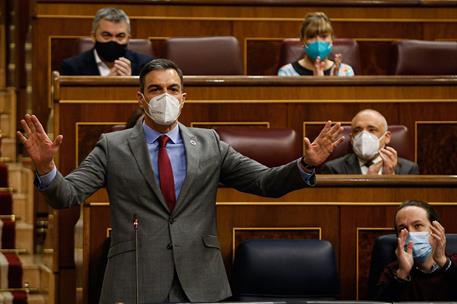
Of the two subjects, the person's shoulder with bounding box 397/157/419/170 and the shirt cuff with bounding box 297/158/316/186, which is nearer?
the shirt cuff with bounding box 297/158/316/186

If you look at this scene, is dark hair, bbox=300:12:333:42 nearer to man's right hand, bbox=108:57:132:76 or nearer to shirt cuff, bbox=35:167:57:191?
man's right hand, bbox=108:57:132:76

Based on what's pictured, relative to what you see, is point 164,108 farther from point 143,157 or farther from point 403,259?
point 403,259

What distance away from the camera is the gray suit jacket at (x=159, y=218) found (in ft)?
6.11

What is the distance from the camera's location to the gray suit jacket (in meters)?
1.86

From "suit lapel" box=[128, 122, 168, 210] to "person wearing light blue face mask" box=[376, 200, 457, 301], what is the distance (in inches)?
15.9

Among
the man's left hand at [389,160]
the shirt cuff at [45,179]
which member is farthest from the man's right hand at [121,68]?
the shirt cuff at [45,179]

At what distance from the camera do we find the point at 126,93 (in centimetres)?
262

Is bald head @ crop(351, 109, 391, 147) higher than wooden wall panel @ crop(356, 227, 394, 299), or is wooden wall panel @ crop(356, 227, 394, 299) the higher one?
bald head @ crop(351, 109, 391, 147)

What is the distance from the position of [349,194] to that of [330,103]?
539 millimetres

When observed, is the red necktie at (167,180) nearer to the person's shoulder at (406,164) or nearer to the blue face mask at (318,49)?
the person's shoulder at (406,164)

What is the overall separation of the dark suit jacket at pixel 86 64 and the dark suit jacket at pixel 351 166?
58 cm

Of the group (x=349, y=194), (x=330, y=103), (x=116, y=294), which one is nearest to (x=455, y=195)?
(x=349, y=194)

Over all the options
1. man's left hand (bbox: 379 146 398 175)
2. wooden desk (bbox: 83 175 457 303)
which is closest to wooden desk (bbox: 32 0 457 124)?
man's left hand (bbox: 379 146 398 175)

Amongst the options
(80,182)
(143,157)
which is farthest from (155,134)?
(80,182)
